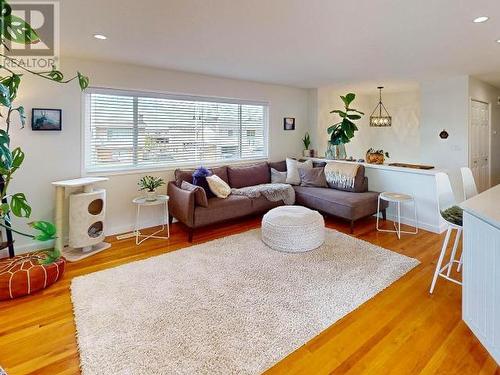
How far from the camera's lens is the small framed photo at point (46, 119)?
10.5ft

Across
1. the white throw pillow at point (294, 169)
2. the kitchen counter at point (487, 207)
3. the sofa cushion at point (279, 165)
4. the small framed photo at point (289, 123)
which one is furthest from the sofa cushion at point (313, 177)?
the kitchen counter at point (487, 207)

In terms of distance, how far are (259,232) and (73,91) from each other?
2.95 meters

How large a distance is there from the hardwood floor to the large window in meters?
1.82

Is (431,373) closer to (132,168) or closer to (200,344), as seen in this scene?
(200,344)

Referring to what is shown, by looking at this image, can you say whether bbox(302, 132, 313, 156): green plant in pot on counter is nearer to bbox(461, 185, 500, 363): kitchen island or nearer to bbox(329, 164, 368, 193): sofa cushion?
bbox(329, 164, 368, 193): sofa cushion

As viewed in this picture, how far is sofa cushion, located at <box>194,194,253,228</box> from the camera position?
12.0ft

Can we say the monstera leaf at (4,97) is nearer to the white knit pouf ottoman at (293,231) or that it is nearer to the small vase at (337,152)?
the white knit pouf ottoman at (293,231)

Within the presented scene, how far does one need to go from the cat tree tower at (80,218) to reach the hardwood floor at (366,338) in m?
0.52

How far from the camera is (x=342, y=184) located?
4488 mm

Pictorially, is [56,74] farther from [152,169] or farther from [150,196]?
[152,169]

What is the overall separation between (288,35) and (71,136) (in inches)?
111

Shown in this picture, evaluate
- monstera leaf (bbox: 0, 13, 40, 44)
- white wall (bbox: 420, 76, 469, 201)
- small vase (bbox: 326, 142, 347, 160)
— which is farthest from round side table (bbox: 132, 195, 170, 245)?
white wall (bbox: 420, 76, 469, 201)

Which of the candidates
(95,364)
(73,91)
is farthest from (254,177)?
(95,364)

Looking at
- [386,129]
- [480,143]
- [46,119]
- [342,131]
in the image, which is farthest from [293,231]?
[386,129]
